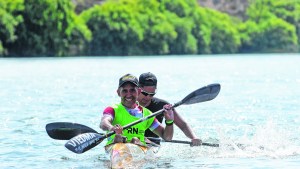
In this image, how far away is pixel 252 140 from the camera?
16.6m

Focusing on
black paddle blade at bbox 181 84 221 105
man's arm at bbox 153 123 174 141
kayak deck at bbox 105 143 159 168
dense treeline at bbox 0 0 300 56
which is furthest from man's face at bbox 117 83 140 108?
dense treeline at bbox 0 0 300 56

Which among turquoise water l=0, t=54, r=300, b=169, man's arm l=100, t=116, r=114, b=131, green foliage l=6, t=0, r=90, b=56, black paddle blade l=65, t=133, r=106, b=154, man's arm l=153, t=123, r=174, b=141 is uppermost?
green foliage l=6, t=0, r=90, b=56

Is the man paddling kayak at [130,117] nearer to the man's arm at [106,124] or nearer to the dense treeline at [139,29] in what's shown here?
the man's arm at [106,124]

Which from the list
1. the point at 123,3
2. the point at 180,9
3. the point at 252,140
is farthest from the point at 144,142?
the point at 180,9

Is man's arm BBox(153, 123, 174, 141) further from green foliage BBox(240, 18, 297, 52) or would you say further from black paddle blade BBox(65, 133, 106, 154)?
green foliage BBox(240, 18, 297, 52)

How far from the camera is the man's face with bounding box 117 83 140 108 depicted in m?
11.8

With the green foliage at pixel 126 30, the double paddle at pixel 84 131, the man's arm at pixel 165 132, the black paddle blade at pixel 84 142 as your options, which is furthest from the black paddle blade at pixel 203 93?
the green foliage at pixel 126 30

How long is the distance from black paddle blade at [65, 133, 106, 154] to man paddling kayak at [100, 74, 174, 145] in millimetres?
254

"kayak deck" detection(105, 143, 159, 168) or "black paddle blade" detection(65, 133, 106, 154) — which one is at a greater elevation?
"black paddle blade" detection(65, 133, 106, 154)

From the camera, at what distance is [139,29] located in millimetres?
102562

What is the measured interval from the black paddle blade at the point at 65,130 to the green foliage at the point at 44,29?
6829cm

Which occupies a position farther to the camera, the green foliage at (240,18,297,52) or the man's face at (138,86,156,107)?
the green foliage at (240,18,297,52)

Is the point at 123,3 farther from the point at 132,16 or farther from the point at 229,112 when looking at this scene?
the point at 229,112

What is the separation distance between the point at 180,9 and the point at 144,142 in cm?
11222
